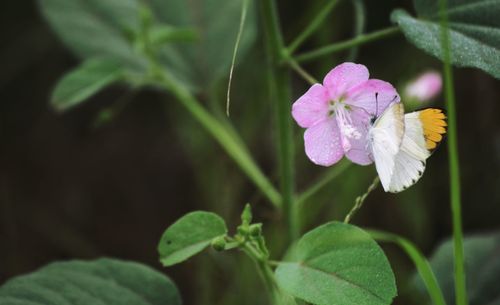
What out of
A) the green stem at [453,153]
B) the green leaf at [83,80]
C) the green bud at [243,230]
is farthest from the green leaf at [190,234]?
the green leaf at [83,80]

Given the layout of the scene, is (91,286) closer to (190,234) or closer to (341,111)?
(190,234)

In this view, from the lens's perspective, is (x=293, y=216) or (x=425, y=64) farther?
(x=425, y=64)

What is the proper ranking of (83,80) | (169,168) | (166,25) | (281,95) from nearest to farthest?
(281,95), (83,80), (166,25), (169,168)

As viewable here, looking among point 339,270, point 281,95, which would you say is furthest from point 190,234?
point 281,95

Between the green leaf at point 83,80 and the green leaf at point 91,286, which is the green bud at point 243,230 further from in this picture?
the green leaf at point 83,80

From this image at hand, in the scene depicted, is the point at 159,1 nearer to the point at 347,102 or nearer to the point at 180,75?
the point at 180,75

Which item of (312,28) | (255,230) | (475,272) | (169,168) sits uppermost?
(312,28)

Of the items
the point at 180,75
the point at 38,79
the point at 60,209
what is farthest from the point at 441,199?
the point at 38,79

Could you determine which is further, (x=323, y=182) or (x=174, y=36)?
(x=174, y=36)
